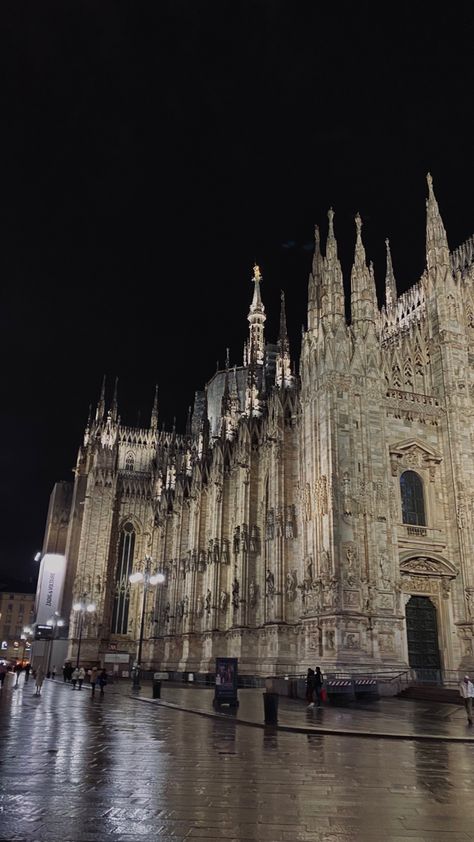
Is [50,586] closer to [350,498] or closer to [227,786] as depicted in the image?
[350,498]

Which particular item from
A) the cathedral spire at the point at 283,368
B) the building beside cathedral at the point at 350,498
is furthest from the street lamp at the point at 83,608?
the cathedral spire at the point at 283,368

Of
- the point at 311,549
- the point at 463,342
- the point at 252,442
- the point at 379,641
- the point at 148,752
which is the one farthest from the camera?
the point at 252,442

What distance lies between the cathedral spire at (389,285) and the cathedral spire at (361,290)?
15124 mm

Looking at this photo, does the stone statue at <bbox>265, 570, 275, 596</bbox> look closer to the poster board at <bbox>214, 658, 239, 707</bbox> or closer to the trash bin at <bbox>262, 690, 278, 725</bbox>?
the poster board at <bbox>214, 658, 239, 707</bbox>

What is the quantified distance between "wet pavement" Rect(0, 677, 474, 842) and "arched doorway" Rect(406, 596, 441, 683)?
Answer: 57.7 ft

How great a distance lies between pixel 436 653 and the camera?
3316 centimetres

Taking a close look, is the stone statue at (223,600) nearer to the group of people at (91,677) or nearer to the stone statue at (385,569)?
the group of people at (91,677)

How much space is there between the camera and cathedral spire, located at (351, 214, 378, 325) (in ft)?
121

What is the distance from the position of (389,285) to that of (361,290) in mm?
18321

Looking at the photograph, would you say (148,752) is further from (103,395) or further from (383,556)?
(103,395)

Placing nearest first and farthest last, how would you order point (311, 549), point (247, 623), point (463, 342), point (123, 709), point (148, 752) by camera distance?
point (148, 752)
point (123, 709)
point (311, 549)
point (463, 342)
point (247, 623)

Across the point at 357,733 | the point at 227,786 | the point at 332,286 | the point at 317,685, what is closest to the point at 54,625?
the point at 332,286

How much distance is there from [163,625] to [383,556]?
31984 millimetres

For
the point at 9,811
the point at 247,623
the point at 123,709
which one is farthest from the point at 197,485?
the point at 9,811
